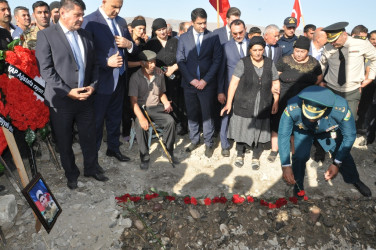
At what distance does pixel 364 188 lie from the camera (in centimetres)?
426

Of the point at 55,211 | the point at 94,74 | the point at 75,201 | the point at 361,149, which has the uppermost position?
the point at 94,74

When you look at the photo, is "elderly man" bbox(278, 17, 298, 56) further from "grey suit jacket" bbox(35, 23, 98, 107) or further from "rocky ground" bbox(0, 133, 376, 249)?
"grey suit jacket" bbox(35, 23, 98, 107)

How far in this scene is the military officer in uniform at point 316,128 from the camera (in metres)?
3.02

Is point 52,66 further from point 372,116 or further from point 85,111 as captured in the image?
point 372,116

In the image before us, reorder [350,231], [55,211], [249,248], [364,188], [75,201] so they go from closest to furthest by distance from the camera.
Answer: [55,211], [249,248], [350,231], [75,201], [364,188]

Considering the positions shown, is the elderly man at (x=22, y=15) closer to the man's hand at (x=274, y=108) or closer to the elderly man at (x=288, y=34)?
the man's hand at (x=274, y=108)

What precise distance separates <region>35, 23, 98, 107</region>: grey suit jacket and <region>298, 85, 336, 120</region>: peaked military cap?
280cm

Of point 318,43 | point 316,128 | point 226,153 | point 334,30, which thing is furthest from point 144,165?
point 318,43

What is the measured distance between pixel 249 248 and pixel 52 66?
3.24m

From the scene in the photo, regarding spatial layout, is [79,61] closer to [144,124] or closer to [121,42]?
[121,42]

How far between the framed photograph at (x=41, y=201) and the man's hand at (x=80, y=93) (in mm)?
1185

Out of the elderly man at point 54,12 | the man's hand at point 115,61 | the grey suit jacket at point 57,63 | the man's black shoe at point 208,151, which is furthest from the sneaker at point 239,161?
the elderly man at point 54,12

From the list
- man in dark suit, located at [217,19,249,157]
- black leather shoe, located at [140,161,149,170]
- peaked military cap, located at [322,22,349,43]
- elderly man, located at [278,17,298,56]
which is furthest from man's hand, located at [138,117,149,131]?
elderly man, located at [278,17,298,56]

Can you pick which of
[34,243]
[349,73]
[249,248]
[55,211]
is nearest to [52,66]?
[55,211]
